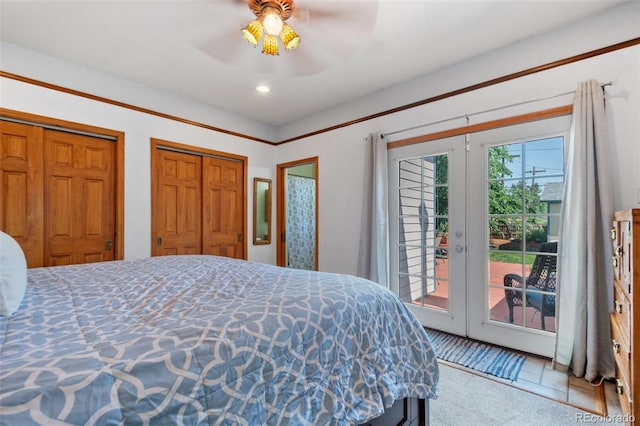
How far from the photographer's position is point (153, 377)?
67 cm

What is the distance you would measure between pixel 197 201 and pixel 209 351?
3.29 metres

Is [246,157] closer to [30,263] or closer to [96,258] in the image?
[96,258]

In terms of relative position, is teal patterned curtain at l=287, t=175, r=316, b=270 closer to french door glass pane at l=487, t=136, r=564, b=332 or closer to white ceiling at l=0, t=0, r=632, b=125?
white ceiling at l=0, t=0, r=632, b=125

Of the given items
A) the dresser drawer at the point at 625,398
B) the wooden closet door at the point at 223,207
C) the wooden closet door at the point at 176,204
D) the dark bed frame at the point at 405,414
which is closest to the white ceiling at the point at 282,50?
the wooden closet door at the point at 176,204

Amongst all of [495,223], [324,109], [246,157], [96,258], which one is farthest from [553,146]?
[96,258]

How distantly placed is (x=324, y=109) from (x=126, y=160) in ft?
7.98

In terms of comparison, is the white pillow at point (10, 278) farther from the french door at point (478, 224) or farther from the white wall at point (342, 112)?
the french door at point (478, 224)

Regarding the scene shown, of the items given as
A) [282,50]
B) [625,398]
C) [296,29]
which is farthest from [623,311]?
[282,50]

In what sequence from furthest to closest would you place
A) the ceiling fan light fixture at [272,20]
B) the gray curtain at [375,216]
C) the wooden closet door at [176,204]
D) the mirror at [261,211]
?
the mirror at [261,211]
the wooden closet door at [176,204]
the gray curtain at [375,216]
the ceiling fan light fixture at [272,20]

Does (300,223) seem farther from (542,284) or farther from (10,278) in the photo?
(10,278)

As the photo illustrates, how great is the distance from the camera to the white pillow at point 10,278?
944mm

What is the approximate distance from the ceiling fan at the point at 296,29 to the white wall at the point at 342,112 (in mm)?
1209

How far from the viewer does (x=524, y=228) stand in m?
2.52

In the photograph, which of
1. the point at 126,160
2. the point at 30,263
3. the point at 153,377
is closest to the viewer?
the point at 153,377
